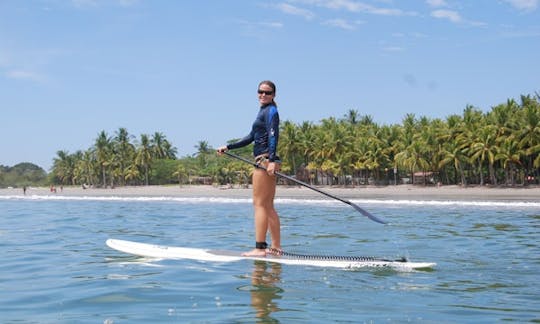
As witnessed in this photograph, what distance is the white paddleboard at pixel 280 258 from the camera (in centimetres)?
704

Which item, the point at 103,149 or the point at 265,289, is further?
the point at 103,149

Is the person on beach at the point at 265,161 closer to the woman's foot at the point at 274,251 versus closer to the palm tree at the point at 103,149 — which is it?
the woman's foot at the point at 274,251

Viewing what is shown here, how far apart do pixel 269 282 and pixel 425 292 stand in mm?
1624

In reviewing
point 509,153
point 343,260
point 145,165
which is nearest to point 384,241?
point 343,260

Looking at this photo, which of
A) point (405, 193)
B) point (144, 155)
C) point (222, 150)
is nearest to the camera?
point (222, 150)

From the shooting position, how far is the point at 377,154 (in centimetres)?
7362

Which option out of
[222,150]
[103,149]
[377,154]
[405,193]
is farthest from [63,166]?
[222,150]

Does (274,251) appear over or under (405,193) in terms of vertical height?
over

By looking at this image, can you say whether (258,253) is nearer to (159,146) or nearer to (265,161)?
(265,161)

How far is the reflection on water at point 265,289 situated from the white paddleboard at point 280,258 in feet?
1.12

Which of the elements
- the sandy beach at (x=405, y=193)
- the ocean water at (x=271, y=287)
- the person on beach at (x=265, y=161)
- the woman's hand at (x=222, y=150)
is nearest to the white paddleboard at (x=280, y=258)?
the ocean water at (x=271, y=287)

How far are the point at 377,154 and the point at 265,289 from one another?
227 feet

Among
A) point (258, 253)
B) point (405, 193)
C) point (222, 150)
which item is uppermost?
point (222, 150)

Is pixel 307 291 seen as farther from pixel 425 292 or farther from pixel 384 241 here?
pixel 384 241
